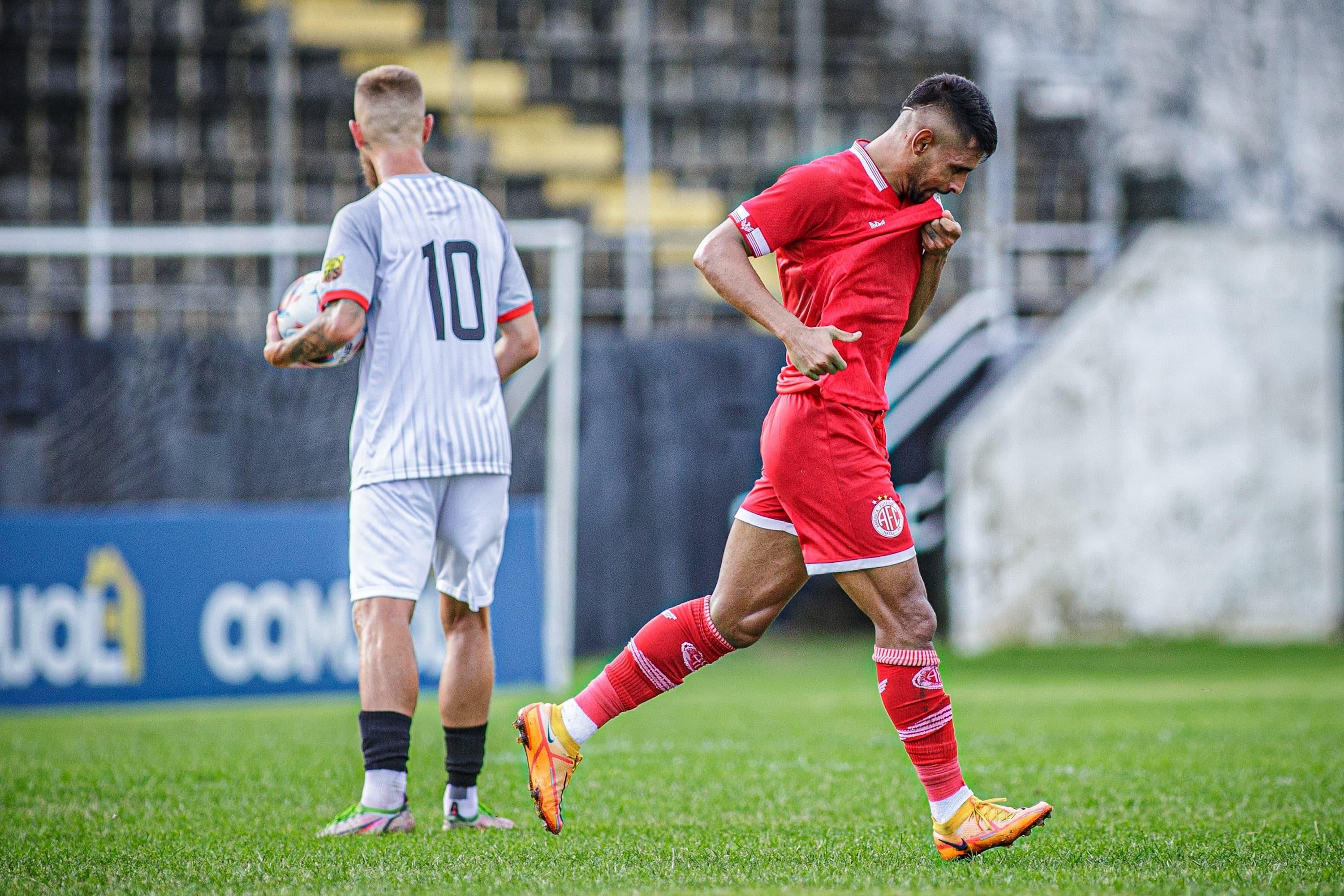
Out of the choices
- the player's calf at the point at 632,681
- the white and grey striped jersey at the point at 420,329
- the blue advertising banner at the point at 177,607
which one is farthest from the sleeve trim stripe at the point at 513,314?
the blue advertising banner at the point at 177,607

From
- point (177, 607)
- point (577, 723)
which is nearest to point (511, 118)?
point (177, 607)

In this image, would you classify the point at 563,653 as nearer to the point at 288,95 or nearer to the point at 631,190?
the point at 631,190

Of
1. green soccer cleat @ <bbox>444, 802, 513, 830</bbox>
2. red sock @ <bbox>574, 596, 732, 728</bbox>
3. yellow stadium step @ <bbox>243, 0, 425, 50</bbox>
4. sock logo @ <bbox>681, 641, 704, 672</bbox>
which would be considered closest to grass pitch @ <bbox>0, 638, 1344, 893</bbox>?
green soccer cleat @ <bbox>444, 802, 513, 830</bbox>

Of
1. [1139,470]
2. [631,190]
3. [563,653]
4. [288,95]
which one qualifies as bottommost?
[563,653]

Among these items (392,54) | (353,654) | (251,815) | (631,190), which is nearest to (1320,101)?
(631,190)

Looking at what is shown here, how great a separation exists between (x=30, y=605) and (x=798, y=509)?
223 inches

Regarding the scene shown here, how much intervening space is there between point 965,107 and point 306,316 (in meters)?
1.87

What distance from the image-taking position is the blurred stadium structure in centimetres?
1038

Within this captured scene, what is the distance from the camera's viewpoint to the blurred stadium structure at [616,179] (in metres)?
10.4

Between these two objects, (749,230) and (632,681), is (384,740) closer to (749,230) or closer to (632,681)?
(632,681)

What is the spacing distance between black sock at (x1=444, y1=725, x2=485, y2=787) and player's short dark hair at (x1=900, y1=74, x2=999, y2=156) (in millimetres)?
2063

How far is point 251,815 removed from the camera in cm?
431

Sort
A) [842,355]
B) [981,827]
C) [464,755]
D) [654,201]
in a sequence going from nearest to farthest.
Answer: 1. [981,827]
2. [842,355]
3. [464,755]
4. [654,201]

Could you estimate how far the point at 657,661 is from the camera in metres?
3.93
